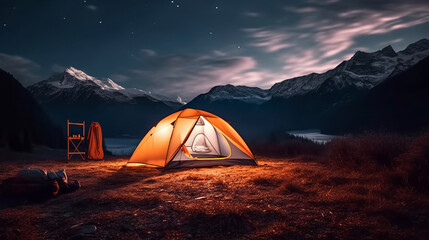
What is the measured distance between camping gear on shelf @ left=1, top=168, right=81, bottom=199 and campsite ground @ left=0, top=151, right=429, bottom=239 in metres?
0.24

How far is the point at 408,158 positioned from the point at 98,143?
49.3ft

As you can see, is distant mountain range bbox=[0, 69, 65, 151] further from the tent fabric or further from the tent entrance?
the tent entrance

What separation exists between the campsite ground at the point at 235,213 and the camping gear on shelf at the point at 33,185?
0.24m

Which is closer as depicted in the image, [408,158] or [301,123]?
[408,158]

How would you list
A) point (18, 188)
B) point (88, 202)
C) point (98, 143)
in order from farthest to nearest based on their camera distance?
point (98, 143) → point (18, 188) → point (88, 202)

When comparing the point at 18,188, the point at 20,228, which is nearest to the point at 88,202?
the point at 20,228

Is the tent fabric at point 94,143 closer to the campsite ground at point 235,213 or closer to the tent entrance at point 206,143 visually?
the tent entrance at point 206,143

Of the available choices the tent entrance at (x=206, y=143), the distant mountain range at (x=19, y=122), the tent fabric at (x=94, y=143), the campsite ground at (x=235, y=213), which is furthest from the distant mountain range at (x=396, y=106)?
the campsite ground at (x=235, y=213)

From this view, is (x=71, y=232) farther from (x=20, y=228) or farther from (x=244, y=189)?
(x=244, y=189)

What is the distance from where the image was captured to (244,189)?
248 inches

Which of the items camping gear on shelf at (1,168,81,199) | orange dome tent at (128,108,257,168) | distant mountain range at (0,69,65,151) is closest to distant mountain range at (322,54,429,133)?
orange dome tent at (128,108,257,168)

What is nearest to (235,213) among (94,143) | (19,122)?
(94,143)

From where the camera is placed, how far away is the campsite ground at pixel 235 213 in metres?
3.61

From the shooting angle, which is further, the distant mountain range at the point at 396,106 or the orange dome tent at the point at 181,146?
the distant mountain range at the point at 396,106
